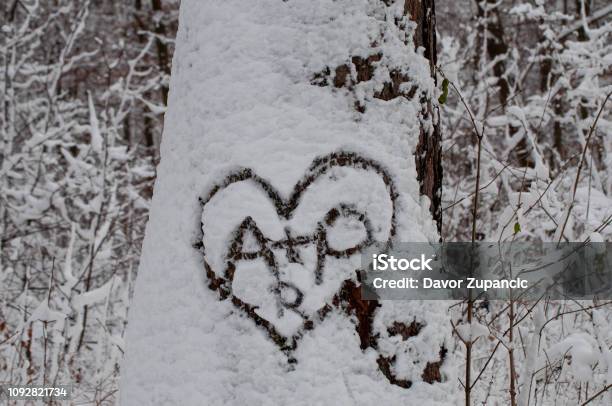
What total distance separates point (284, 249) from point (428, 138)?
41 centimetres

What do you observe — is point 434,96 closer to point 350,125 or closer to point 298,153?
point 350,125

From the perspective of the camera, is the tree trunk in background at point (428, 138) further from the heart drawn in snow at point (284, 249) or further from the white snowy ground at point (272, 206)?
the heart drawn in snow at point (284, 249)

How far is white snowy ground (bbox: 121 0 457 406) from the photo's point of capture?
101cm

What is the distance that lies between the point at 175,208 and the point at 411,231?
0.48 metres

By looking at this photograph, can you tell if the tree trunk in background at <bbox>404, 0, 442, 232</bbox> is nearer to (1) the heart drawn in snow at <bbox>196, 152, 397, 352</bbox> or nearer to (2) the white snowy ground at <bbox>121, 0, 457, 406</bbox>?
(2) the white snowy ground at <bbox>121, 0, 457, 406</bbox>

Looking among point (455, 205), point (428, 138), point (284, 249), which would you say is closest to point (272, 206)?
point (284, 249)

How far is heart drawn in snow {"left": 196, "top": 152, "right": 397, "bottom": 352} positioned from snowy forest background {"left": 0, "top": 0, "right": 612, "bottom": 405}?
204 millimetres

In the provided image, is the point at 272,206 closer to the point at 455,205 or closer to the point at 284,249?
the point at 284,249

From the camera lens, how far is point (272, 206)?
3.43 ft

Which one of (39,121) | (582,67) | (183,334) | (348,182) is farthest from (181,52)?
(39,121)

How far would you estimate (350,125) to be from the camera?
1.08 m

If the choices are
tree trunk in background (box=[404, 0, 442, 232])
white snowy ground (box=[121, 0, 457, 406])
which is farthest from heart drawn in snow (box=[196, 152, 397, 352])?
tree trunk in background (box=[404, 0, 442, 232])

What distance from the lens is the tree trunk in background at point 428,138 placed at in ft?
3.85

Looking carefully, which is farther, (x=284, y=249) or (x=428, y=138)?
(x=428, y=138)
